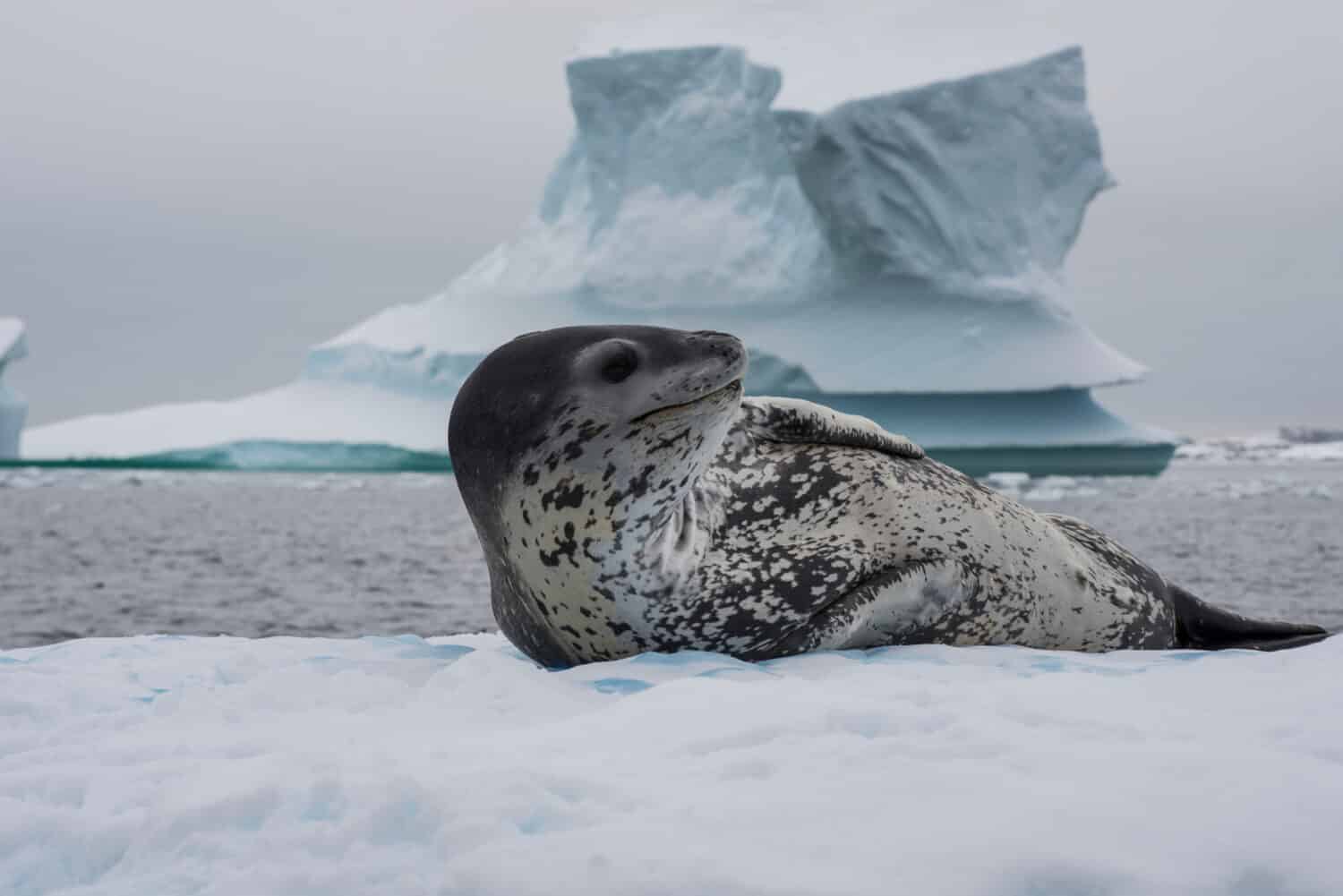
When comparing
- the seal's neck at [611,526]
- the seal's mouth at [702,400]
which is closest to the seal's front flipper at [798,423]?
the seal's neck at [611,526]

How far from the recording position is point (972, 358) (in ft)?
71.5

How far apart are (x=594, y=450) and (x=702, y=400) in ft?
0.65

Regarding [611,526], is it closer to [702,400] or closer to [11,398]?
Answer: [702,400]

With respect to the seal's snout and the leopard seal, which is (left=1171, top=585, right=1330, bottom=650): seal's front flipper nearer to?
the leopard seal

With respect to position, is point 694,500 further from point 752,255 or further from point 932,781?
point 752,255

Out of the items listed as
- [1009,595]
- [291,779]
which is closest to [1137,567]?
[1009,595]

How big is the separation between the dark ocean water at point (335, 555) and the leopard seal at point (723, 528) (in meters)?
4.61

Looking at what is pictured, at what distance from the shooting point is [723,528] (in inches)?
93.8

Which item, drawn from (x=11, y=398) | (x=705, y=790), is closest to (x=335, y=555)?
(x=705, y=790)

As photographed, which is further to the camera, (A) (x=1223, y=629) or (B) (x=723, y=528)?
(A) (x=1223, y=629)

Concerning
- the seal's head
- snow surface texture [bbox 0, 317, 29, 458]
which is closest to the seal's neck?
the seal's head

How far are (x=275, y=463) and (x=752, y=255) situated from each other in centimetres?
1035

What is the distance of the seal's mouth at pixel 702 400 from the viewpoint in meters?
2.07

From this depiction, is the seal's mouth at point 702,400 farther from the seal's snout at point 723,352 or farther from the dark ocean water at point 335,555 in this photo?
the dark ocean water at point 335,555
